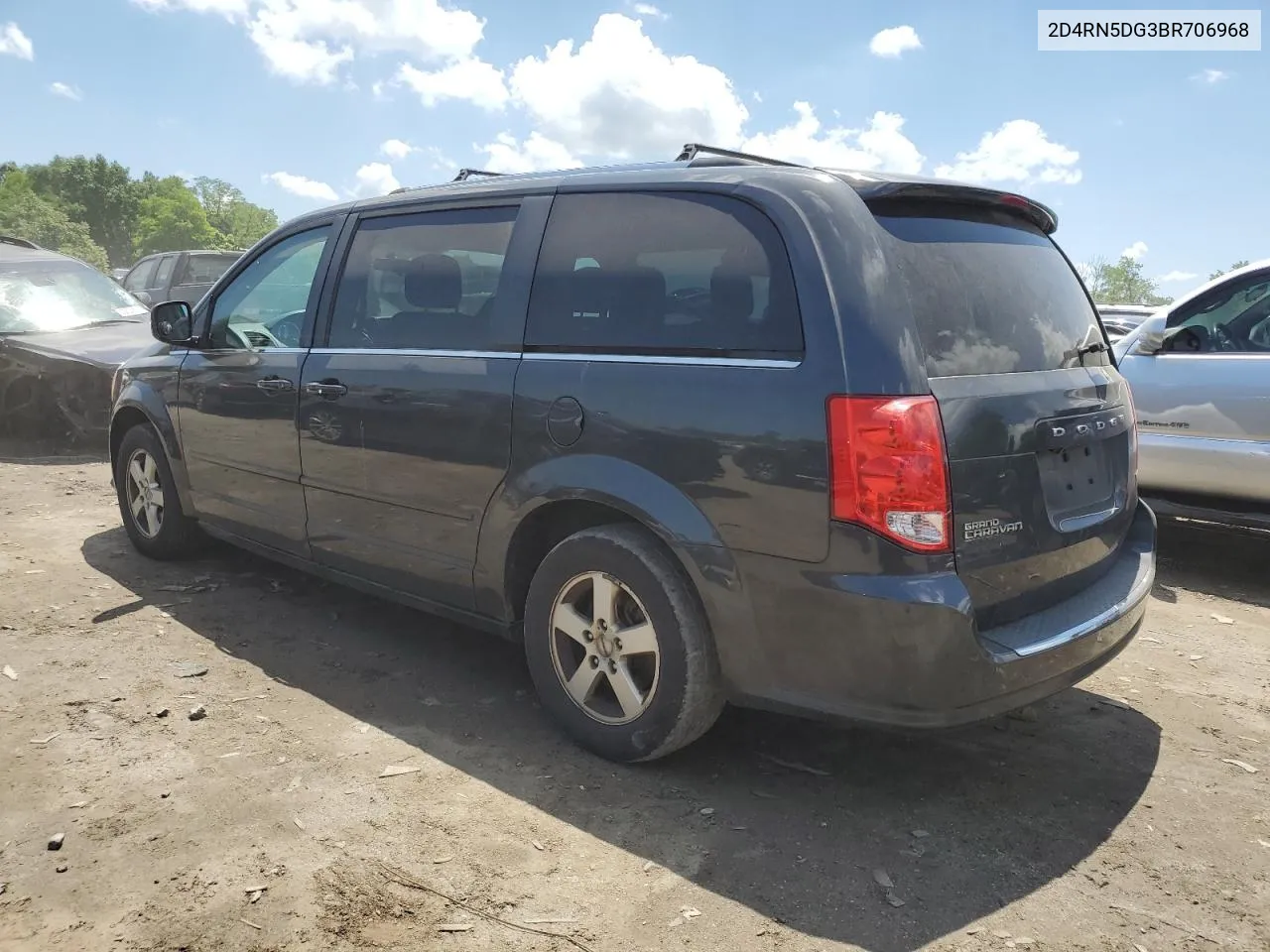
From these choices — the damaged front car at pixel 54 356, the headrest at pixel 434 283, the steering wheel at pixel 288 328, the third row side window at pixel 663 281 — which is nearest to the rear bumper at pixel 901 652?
the third row side window at pixel 663 281

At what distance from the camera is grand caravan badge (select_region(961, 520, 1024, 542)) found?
2.65m

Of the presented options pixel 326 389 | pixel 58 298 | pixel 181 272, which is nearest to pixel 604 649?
pixel 326 389

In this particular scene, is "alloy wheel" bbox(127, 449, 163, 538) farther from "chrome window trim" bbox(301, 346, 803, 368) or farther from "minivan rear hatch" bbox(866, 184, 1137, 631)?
"minivan rear hatch" bbox(866, 184, 1137, 631)

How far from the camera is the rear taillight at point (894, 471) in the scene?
2.58 m

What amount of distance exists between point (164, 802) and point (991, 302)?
2.95m

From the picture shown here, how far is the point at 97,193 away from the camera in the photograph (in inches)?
5079

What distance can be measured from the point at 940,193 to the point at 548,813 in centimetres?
225

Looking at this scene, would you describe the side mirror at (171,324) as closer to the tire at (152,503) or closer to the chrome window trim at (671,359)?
the tire at (152,503)

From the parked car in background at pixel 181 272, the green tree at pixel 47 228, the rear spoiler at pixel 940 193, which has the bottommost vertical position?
the rear spoiler at pixel 940 193

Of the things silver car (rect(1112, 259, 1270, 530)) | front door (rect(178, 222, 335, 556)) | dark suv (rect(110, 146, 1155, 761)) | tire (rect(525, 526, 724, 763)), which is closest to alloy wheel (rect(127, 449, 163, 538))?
front door (rect(178, 222, 335, 556))

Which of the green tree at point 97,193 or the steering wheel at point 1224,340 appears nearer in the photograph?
the steering wheel at point 1224,340

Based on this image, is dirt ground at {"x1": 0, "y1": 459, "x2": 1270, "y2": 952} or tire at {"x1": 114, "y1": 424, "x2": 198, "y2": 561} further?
tire at {"x1": 114, "y1": 424, "x2": 198, "y2": 561}

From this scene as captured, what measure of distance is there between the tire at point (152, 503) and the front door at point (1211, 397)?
5483 millimetres

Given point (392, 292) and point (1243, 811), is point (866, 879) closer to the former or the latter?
point (1243, 811)
